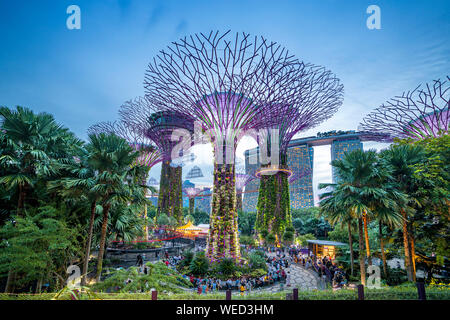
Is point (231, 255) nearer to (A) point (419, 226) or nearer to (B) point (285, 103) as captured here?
(A) point (419, 226)

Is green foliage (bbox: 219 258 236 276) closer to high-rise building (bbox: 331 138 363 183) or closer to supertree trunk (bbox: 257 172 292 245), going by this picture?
supertree trunk (bbox: 257 172 292 245)

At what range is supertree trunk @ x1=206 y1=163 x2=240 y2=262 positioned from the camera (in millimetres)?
15172

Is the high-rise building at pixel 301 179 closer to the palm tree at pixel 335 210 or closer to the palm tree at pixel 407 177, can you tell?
the palm tree at pixel 407 177

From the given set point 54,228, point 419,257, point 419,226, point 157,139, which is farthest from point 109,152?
point 157,139

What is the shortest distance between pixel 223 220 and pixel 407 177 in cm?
1088

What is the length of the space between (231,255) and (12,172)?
12.5m

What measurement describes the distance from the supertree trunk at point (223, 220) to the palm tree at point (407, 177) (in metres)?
9.48

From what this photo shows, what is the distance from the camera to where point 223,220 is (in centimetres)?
1562

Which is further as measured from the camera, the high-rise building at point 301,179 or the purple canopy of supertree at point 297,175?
the high-rise building at point 301,179

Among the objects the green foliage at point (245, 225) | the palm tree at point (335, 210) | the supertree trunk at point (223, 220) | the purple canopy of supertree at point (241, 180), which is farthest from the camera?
the purple canopy of supertree at point (241, 180)

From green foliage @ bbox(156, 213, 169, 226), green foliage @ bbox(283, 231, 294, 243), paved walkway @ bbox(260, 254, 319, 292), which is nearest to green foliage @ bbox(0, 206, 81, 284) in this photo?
paved walkway @ bbox(260, 254, 319, 292)

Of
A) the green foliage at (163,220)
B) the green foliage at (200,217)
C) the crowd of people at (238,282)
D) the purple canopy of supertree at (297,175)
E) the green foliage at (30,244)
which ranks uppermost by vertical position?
the purple canopy of supertree at (297,175)

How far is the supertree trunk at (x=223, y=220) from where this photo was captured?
15172 mm

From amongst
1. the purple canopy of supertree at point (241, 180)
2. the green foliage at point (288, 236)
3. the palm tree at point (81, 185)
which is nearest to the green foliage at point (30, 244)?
the palm tree at point (81, 185)
